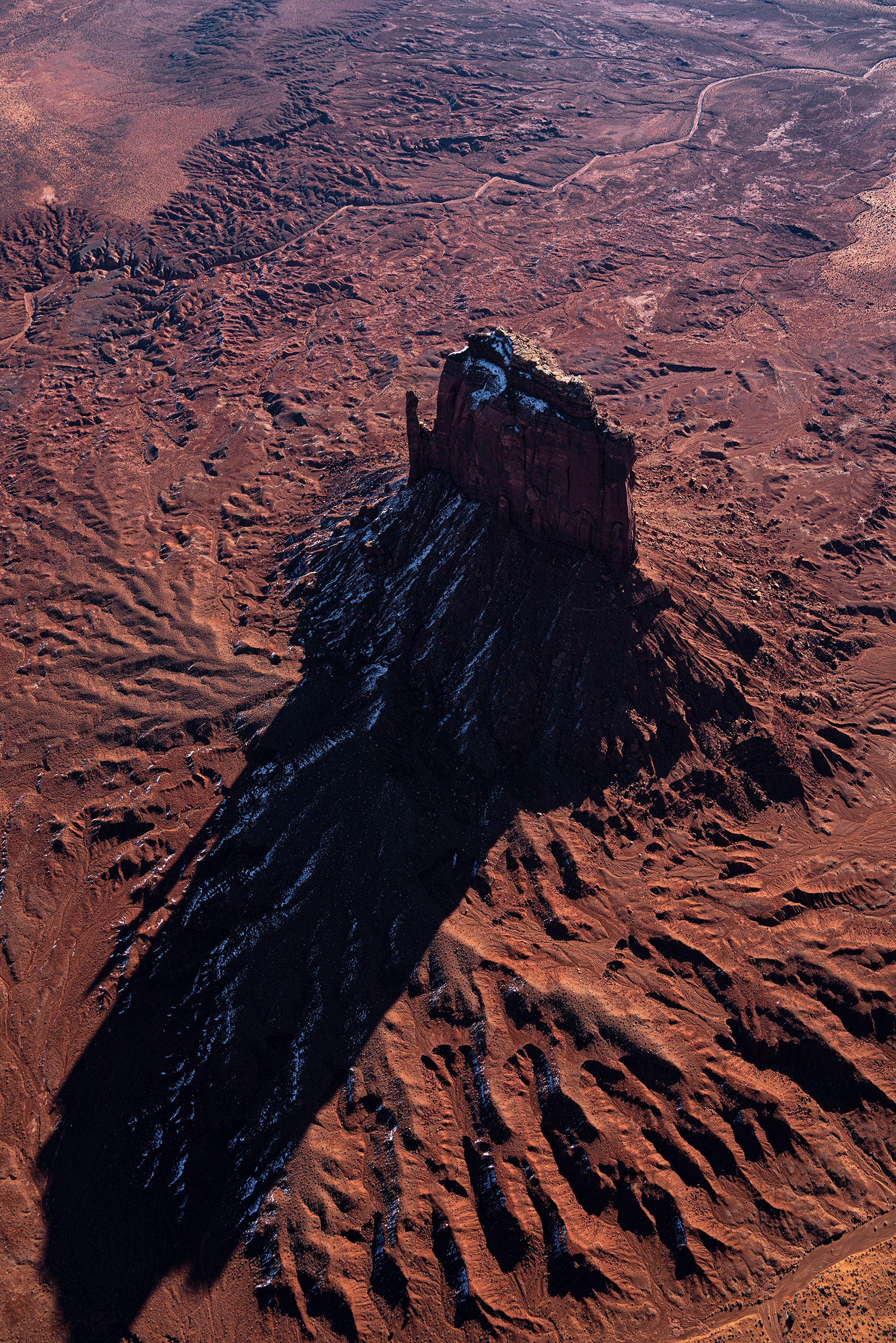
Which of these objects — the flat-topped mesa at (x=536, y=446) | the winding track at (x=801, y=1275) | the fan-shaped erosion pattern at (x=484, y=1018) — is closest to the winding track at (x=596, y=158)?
the flat-topped mesa at (x=536, y=446)

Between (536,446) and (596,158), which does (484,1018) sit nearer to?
(536,446)

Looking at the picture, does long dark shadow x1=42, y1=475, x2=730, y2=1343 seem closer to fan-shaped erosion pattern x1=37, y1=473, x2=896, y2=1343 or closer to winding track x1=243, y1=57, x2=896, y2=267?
fan-shaped erosion pattern x1=37, y1=473, x2=896, y2=1343

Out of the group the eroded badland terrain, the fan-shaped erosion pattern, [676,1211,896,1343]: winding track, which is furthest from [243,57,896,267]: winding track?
[676,1211,896,1343]: winding track

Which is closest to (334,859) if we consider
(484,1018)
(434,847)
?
(434,847)

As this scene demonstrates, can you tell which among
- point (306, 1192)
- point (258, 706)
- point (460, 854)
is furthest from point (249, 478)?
point (306, 1192)

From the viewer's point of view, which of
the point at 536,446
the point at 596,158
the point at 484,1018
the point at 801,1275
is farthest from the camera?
the point at 596,158

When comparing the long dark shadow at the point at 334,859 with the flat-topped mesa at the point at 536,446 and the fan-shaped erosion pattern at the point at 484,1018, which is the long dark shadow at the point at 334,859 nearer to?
the fan-shaped erosion pattern at the point at 484,1018
